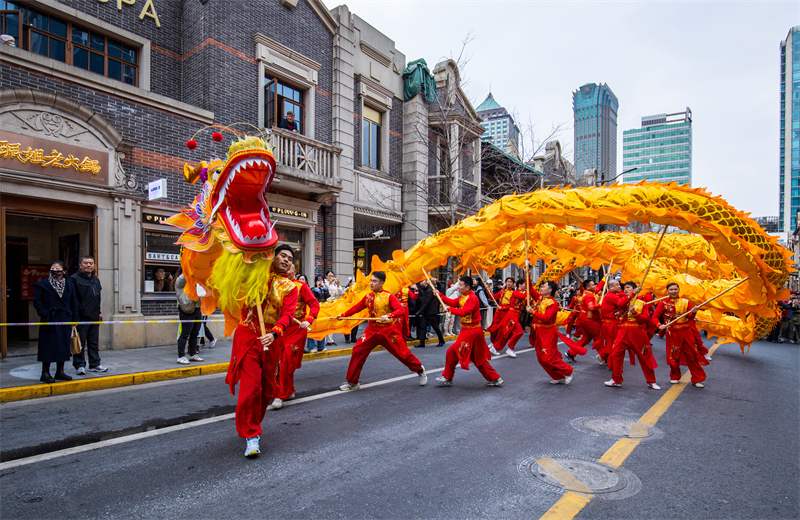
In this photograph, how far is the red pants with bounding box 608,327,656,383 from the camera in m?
6.82

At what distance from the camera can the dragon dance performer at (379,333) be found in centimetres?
652

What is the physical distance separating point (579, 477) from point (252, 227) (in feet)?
11.0

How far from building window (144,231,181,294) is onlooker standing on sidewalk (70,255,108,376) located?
8.68 feet

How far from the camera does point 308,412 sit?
5.38m

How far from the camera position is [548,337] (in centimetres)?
703

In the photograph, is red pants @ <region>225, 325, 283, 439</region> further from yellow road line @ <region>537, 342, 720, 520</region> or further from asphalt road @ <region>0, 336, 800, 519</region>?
yellow road line @ <region>537, 342, 720, 520</region>

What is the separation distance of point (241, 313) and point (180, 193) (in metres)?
7.38

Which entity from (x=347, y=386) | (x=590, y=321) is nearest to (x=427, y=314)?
(x=590, y=321)

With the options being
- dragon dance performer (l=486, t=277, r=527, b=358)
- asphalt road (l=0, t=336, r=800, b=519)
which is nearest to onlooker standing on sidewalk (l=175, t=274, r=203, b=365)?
asphalt road (l=0, t=336, r=800, b=519)

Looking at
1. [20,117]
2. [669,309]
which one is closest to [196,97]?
[20,117]

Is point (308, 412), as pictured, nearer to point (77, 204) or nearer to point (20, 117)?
point (77, 204)

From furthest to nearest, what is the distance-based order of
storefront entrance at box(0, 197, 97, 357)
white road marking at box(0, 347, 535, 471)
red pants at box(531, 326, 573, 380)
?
storefront entrance at box(0, 197, 97, 357) → red pants at box(531, 326, 573, 380) → white road marking at box(0, 347, 535, 471)

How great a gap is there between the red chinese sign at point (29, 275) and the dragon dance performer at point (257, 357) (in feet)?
30.1

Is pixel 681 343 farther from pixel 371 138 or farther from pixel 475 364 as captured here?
pixel 371 138
